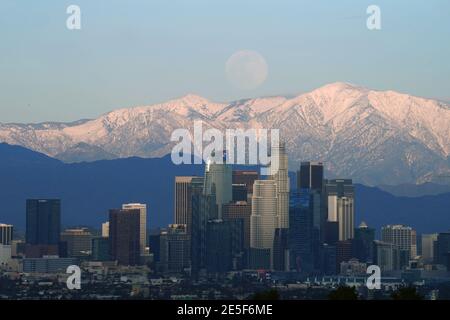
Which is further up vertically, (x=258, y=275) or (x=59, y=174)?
(x=59, y=174)

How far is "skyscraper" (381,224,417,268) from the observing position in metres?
115

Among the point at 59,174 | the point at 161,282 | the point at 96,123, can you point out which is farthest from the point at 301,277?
the point at 96,123

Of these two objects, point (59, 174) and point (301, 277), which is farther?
point (59, 174)

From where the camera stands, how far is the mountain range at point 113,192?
132 meters

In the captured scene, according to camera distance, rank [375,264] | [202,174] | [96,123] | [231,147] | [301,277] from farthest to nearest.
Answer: [96,123]
[231,147]
[202,174]
[375,264]
[301,277]

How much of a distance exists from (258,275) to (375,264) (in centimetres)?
1147

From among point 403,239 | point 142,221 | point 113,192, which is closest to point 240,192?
point 142,221

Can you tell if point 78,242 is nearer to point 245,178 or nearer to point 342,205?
point 245,178

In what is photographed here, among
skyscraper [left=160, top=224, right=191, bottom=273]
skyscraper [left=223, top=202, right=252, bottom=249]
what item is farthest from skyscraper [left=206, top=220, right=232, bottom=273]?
skyscraper [left=160, top=224, right=191, bottom=273]

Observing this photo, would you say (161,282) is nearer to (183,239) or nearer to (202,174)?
(183,239)

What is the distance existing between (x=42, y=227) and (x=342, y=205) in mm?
29483

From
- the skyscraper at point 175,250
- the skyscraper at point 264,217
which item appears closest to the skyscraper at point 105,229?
the skyscraper at point 175,250
